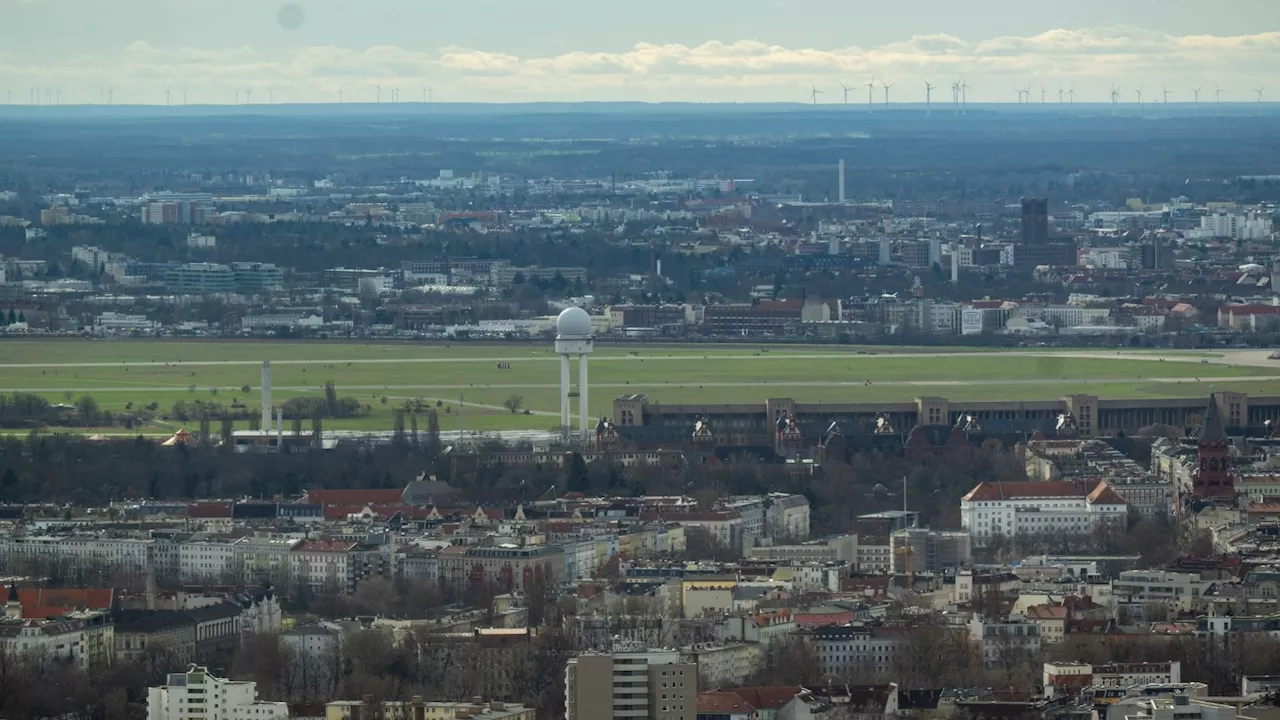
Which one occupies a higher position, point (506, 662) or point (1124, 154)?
point (506, 662)

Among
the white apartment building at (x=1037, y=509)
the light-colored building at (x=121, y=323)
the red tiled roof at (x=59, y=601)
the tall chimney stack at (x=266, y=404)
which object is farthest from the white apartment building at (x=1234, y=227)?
the red tiled roof at (x=59, y=601)

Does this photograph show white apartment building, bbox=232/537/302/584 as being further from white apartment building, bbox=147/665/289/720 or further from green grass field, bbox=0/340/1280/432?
A: green grass field, bbox=0/340/1280/432

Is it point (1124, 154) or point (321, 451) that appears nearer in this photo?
point (321, 451)

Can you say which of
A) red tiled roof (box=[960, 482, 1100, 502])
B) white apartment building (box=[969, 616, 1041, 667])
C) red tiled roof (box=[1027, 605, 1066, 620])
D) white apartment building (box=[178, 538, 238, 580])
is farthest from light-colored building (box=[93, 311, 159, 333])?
white apartment building (box=[969, 616, 1041, 667])

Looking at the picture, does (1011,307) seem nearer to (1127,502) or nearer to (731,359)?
(731,359)

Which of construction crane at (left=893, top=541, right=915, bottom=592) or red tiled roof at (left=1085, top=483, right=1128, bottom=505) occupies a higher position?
construction crane at (left=893, top=541, right=915, bottom=592)

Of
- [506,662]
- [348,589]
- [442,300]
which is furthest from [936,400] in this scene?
[442,300]
